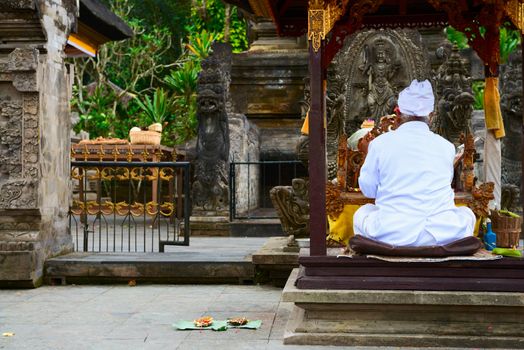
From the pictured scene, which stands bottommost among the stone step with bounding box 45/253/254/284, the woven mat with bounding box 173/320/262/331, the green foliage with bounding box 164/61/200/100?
the woven mat with bounding box 173/320/262/331

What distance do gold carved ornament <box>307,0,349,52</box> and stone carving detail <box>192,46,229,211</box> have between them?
828 centimetres

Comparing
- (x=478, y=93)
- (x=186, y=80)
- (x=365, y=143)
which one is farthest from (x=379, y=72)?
(x=186, y=80)

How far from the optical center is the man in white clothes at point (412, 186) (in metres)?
6.20

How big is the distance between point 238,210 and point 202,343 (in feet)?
33.1

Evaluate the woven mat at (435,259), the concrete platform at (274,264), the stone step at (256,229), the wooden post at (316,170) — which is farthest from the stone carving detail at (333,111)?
Answer: the woven mat at (435,259)

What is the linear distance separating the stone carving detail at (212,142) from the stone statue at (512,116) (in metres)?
4.95

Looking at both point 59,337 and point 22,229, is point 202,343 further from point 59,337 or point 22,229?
point 22,229

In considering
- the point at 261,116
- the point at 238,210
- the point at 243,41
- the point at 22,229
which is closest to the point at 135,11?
the point at 243,41

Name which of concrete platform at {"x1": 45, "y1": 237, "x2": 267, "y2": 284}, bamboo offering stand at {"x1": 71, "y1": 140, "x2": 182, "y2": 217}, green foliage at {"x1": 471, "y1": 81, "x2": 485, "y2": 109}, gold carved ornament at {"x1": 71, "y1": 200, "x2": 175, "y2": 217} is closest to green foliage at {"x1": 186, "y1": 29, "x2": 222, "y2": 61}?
green foliage at {"x1": 471, "y1": 81, "x2": 485, "y2": 109}

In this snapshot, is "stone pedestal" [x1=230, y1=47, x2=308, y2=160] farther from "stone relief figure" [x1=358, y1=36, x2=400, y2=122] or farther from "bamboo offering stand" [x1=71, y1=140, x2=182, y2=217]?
"bamboo offering stand" [x1=71, y1=140, x2=182, y2=217]

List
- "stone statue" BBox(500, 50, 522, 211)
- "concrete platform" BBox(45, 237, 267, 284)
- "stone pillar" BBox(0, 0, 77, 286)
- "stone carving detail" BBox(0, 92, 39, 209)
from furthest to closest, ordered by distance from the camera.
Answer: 1. "stone statue" BBox(500, 50, 522, 211)
2. "concrete platform" BBox(45, 237, 267, 284)
3. "stone carving detail" BBox(0, 92, 39, 209)
4. "stone pillar" BBox(0, 0, 77, 286)

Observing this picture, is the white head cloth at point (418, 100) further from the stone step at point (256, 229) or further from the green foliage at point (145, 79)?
the green foliage at point (145, 79)

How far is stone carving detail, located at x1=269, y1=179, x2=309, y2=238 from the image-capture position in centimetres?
912

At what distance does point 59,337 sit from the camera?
20.5 feet
